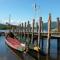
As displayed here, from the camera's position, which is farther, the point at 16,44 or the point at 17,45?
the point at 16,44

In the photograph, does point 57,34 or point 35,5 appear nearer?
point 35,5

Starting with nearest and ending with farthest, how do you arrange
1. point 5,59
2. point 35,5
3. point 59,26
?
point 5,59
point 35,5
point 59,26

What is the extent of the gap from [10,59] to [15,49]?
9.01m

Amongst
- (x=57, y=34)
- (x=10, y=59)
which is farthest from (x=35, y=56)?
(x=57, y=34)

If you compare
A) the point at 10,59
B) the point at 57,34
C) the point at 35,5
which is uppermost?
the point at 35,5

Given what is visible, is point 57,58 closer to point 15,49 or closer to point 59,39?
point 15,49

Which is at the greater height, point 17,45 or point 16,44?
point 16,44

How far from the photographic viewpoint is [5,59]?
36.7 metres

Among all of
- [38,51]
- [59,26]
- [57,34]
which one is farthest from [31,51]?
[59,26]

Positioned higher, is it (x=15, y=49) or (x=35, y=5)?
(x=35, y=5)

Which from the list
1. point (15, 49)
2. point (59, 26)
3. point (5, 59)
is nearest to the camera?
point (5, 59)

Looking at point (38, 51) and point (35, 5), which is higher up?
point (35, 5)

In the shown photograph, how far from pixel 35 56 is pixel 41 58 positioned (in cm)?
127

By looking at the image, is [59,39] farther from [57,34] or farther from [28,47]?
[28,47]
